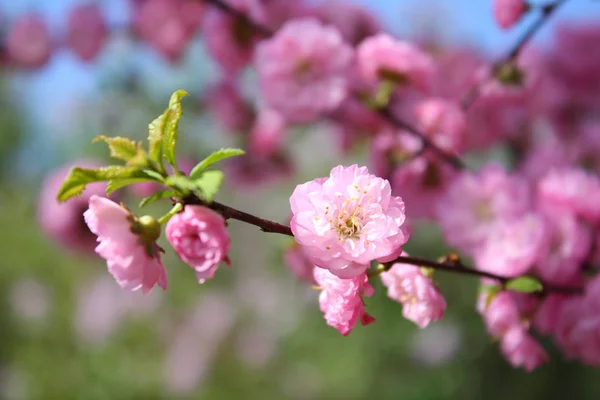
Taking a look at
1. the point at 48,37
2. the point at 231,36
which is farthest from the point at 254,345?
the point at 231,36

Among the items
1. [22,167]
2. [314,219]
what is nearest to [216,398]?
[22,167]

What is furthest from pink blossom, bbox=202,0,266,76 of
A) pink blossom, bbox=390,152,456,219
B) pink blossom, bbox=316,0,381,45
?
pink blossom, bbox=390,152,456,219

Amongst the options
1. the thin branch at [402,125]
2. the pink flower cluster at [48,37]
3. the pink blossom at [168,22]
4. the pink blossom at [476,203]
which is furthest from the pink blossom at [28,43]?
the pink blossom at [476,203]

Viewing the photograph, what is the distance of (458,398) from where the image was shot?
162cm

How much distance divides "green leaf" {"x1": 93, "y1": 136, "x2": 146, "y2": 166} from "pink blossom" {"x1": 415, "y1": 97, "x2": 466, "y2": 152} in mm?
474

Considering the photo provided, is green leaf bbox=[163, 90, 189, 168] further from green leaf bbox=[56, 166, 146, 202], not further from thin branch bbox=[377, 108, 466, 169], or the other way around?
thin branch bbox=[377, 108, 466, 169]

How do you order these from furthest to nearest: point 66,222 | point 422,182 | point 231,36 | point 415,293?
point 66,222 → point 231,36 → point 422,182 → point 415,293

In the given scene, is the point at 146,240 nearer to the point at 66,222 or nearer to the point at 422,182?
the point at 422,182

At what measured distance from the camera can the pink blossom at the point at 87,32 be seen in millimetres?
1062

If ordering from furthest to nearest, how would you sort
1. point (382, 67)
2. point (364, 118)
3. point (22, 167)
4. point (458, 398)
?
point (22, 167) < point (458, 398) < point (364, 118) < point (382, 67)

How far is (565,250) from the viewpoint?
1.88ft

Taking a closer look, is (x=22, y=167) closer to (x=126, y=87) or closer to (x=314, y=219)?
(x=126, y=87)

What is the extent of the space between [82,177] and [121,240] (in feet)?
0.11

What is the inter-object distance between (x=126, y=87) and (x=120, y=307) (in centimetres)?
94
